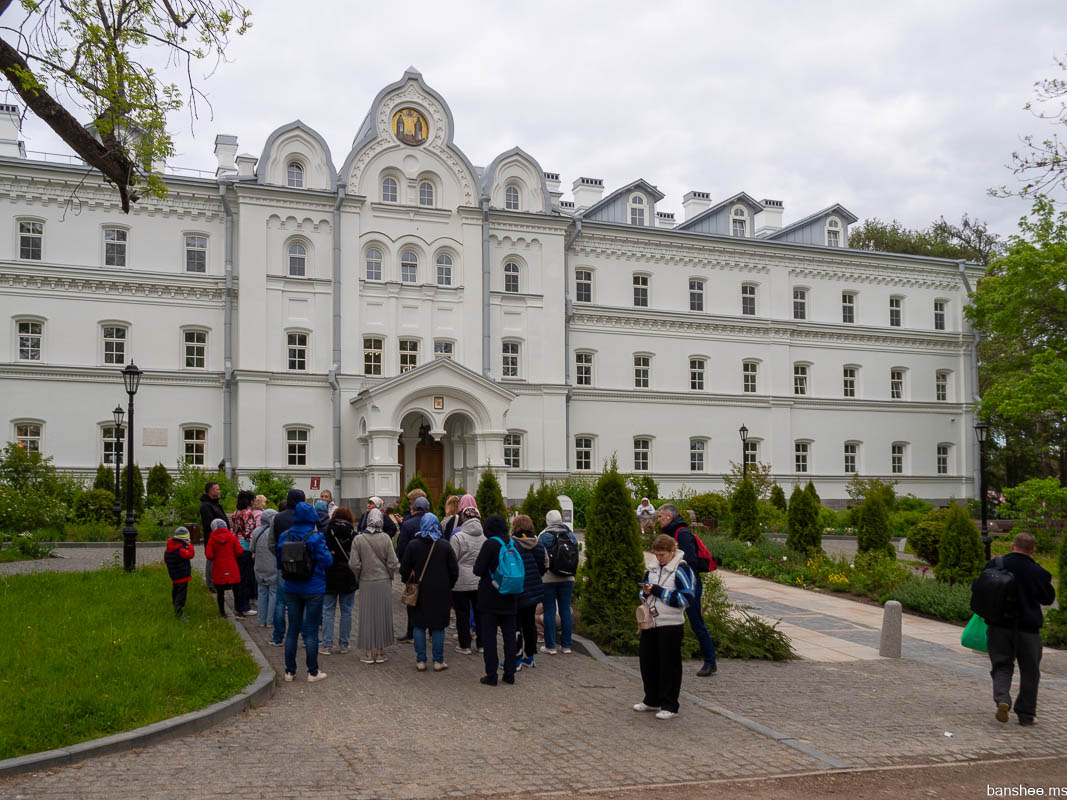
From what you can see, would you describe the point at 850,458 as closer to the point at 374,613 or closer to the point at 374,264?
the point at 374,264

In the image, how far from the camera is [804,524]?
72.8 feet

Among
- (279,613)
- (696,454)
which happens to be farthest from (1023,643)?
(696,454)

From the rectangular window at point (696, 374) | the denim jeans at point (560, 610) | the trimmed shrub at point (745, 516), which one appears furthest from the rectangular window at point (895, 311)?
the denim jeans at point (560, 610)

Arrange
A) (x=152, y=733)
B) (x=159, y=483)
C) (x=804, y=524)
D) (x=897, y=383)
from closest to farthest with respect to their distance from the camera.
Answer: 1. (x=152, y=733)
2. (x=804, y=524)
3. (x=159, y=483)
4. (x=897, y=383)

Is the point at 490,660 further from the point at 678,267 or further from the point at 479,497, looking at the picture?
the point at 678,267

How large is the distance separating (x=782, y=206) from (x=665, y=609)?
3903cm

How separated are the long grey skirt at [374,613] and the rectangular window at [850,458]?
114 feet

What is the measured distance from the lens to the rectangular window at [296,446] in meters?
33.1

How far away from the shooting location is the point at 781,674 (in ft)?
38.1

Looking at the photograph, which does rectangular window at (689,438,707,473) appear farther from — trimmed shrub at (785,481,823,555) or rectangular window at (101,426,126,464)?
rectangular window at (101,426,126,464)

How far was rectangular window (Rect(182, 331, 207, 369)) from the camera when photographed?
3319 cm

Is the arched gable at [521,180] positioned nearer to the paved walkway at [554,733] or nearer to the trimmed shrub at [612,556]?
the trimmed shrub at [612,556]

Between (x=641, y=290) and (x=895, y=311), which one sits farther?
(x=895, y=311)

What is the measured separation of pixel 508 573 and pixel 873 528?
42.1 feet
